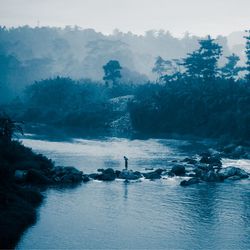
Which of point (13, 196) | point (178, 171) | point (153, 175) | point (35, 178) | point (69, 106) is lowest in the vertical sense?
point (13, 196)

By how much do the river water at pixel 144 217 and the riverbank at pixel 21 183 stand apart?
38.3 inches

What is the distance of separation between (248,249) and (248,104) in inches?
2741

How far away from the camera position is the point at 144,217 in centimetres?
3716

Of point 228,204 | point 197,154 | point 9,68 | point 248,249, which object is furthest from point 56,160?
point 9,68

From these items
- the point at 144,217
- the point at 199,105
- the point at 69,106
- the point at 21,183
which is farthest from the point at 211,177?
the point at 69,106

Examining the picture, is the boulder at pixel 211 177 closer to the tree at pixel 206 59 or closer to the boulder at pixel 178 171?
the boulder at pixel 178 171

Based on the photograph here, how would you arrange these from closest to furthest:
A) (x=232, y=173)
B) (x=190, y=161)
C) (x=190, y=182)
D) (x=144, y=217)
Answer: (x=144, y=217)
(x=190, y=182)
(x=232, y=173)
(x=190, y=161)

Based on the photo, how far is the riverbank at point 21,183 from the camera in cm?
3228

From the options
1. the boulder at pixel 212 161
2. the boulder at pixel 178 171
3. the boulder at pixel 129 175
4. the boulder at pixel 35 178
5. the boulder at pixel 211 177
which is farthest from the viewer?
the boulder at pixel 212 161

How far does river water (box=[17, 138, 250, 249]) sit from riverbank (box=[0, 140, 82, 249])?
0.97 meters

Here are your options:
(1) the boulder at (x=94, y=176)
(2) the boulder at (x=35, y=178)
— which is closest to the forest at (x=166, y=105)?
(1) the boulder at (x=94, y=176)

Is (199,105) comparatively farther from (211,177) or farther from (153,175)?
(153,175)

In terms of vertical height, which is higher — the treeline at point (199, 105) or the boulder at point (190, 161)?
the treeline at point (199, 105)

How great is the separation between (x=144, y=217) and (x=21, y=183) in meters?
15.4
